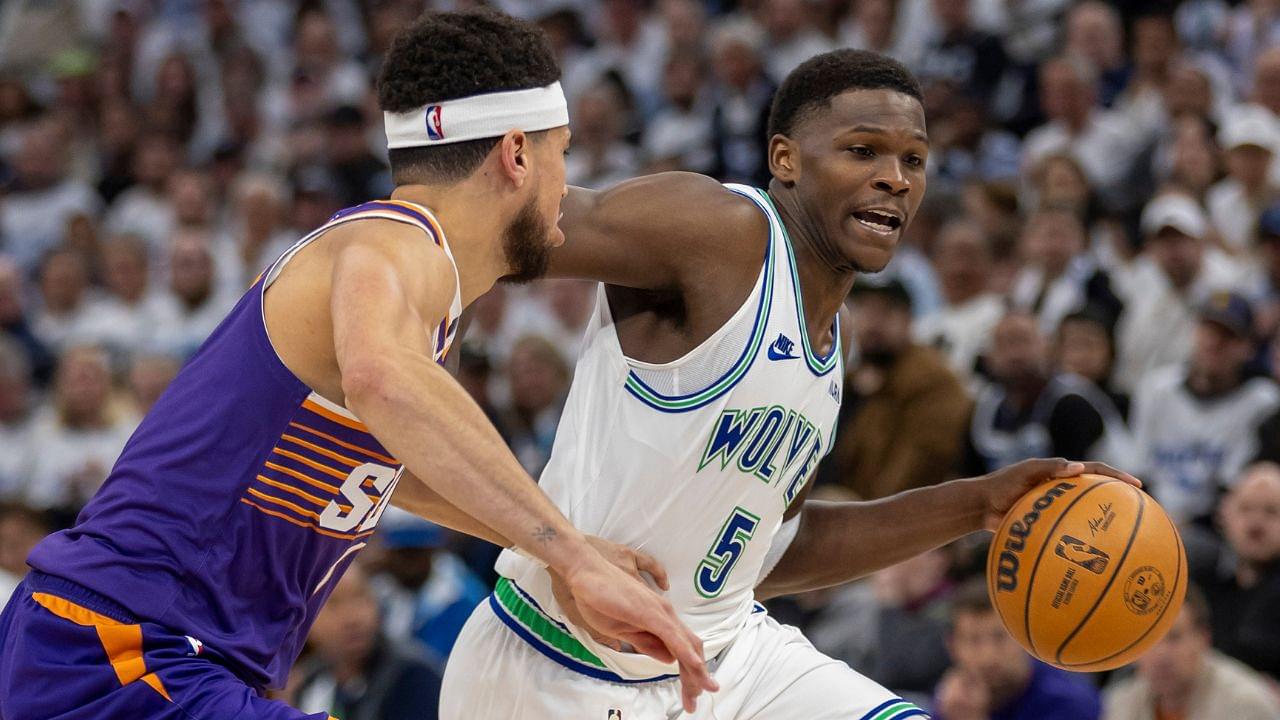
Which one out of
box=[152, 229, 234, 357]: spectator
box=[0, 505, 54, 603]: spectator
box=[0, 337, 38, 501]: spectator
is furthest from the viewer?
box=[152, 229, 234, 357]: spectator

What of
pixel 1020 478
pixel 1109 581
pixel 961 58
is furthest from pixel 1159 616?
pixel 961 58

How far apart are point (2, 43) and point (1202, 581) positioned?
13.7 m

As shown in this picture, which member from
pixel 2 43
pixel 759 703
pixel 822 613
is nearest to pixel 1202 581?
pixel 822 613

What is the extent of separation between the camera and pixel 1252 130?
9508mm

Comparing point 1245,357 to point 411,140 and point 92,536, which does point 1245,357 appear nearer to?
point 411,140

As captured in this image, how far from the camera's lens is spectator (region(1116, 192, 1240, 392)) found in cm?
912

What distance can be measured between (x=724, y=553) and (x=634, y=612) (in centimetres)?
151

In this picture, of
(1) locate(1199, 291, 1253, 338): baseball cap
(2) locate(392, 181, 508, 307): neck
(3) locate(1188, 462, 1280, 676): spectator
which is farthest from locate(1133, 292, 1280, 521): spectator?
(2) locate(392, 181, 508, 307): neck

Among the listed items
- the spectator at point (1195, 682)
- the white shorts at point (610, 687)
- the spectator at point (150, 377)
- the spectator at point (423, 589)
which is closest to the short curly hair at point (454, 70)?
the white shorts at point (610, 687)

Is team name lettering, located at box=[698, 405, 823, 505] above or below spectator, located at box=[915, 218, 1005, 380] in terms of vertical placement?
above

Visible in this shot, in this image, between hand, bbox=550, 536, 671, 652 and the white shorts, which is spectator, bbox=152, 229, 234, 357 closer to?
the white shorts

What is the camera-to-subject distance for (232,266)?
12.8 meters

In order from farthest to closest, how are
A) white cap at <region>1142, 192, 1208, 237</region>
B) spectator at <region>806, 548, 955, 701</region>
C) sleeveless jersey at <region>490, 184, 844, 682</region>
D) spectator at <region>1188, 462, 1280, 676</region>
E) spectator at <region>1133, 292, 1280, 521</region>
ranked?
1. white cap at <region>1142, 192, 1208, 237</region>
2. spectator at <region>1133, 292, 1280, 521</region>
3. spectator at <region>806, 548, 955, 701</region>
4. spectator at <region>1188, 462, 1280, 676</region>
5. sleeveless jersey at <region>490, 184, 844, 682</region>

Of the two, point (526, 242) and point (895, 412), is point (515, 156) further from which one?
point (895, 412)
